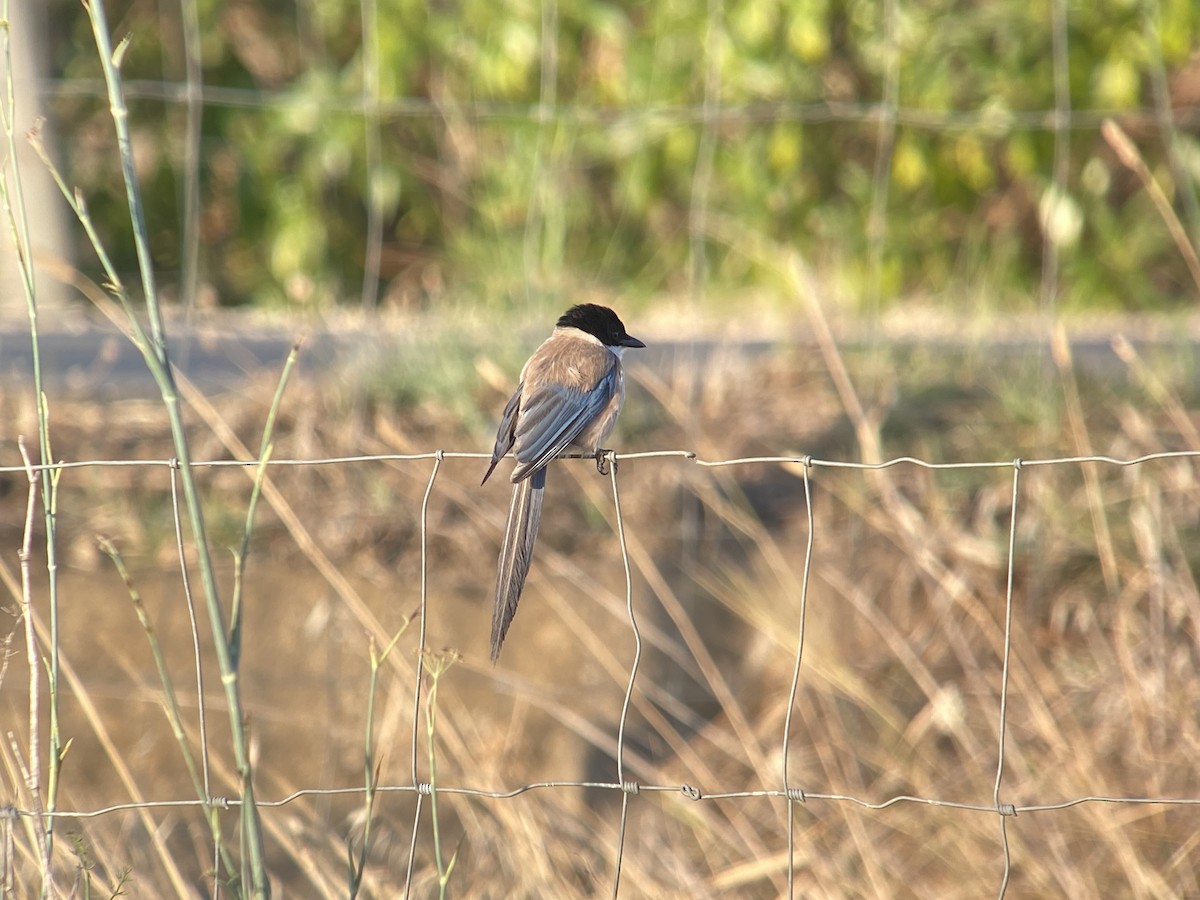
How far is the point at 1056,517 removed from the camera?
5.50 meters

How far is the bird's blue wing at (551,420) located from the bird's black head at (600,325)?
1.08ft

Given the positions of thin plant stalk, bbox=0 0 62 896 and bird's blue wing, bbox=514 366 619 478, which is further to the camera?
bird's blue wing, bbox=514 366 619 478

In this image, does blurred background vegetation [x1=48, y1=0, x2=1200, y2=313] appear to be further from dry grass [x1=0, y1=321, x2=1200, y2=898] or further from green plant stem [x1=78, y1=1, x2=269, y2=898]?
green plant stem [x1=78, y1=1, x2=269, y2=898]

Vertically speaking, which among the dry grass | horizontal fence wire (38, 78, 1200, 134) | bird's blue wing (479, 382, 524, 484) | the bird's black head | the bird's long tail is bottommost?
the dry grass

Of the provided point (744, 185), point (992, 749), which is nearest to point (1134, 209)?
point (744, 185)

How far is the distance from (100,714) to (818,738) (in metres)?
2.74

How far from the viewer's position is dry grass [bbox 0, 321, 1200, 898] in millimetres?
4508

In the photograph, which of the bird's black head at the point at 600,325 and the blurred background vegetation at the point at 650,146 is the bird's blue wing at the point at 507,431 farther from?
the blurred background vegetation at the point at 650,146

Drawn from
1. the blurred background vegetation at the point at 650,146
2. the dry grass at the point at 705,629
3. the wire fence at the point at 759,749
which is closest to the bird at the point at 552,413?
the wire fence at the point at 759,749

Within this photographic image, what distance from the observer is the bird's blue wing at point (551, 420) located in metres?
3.71

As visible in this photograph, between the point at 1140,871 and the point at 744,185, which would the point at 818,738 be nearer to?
the point at 1140,871

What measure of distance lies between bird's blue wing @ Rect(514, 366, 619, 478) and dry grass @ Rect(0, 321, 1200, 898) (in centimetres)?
68

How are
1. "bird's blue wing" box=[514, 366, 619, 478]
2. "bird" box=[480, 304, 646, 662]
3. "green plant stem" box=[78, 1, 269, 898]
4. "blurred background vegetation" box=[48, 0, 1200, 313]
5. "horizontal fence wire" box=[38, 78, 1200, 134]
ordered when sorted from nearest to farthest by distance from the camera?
"green plant stem" box=[78, 1, 269, 898], "bird" box=[480, 304, 646, 662], "bird's blue wing" box=[514, 366, 619, 478], "horizontal fence wire" box=[38, 78, 1200, 134], "blurred background vegetation" box=[48, 0, 1200, 313]

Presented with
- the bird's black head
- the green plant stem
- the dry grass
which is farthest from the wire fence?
the bird's black head
